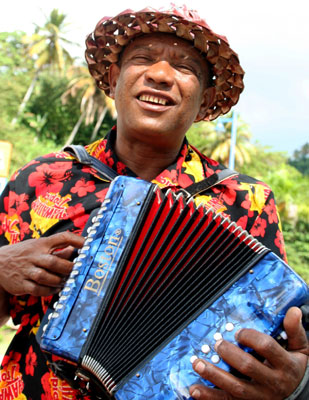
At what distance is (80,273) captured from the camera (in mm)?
1483

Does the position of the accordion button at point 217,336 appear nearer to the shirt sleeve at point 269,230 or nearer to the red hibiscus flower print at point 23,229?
the shirt sleeve at point 269,230

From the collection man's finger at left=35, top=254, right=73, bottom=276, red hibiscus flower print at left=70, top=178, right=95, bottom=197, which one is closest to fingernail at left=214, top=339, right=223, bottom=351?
man's finger at left=35, top=254, right=73, bottom=276

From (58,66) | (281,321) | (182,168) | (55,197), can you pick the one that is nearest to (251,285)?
(281,321)

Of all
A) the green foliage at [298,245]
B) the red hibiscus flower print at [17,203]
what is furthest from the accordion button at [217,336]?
the green foliage at [298,245]

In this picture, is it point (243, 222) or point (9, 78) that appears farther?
point (9, 78)

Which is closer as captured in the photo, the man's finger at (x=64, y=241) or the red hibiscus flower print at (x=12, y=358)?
the man's finger at (x=64, y=241)

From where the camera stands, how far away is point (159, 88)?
71.6 inches

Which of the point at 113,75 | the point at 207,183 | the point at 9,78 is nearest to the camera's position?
the point at 207,183

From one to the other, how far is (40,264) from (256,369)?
77 cm

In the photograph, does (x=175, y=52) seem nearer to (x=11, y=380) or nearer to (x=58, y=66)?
(x=11, y=380)

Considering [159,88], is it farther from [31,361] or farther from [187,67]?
[31,361]

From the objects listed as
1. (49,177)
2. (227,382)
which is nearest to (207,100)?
(49,177)

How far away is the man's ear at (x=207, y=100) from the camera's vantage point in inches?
84.6

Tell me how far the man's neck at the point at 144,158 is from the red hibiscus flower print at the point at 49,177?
249 millimetres
